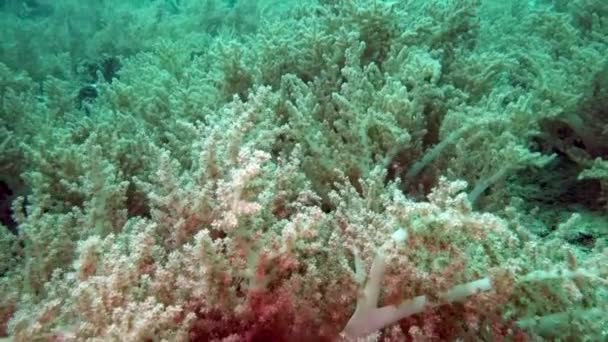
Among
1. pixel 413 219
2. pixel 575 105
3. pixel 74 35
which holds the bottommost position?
pixel 575 105

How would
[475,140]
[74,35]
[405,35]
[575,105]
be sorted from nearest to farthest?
[475,140] → [575,105] → [405,35] → [74,35]

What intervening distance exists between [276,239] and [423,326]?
52 cm

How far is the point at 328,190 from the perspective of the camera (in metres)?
2.53

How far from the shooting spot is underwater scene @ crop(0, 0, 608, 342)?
1.59 metres

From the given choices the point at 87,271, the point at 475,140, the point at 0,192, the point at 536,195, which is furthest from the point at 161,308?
the point at 536,195

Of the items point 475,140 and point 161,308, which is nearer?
point 161,308

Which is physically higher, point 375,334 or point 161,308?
point 161,308

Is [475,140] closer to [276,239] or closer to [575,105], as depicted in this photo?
[575,105]

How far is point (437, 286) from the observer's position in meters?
1.58

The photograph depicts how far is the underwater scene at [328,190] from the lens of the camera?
1.59 meters

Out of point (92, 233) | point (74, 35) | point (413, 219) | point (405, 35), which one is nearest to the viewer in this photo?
point (413, 219)

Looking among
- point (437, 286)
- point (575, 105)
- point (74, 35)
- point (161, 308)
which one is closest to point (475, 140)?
point (575, 105)

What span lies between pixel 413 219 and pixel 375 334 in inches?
13.7

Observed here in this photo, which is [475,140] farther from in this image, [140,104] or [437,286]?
[140,104]
